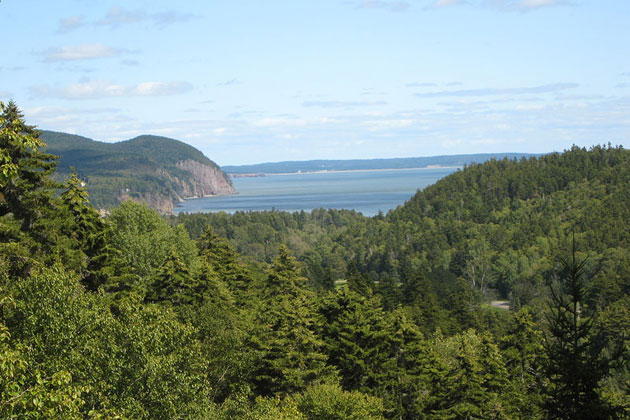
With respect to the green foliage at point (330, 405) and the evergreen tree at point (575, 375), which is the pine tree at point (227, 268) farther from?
the evergreen tree at point (575, 375)

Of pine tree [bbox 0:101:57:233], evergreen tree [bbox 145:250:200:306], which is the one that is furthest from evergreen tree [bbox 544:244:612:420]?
evergreen tree [bbox 145:250:200:306]

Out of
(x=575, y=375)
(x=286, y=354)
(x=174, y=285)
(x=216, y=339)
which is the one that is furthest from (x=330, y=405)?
(x=575, y=375)

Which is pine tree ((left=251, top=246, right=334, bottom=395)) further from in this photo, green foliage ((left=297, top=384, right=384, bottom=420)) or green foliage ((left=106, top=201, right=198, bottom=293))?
green foliage ((left=106, top=201, right=198, bottom=293))

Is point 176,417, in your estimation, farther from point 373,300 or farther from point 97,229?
point 373,300

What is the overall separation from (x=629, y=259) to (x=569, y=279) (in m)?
132

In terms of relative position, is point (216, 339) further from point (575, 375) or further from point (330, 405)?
point (575, 375)

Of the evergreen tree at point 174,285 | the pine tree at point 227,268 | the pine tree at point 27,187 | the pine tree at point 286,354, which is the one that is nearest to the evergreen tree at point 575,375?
the pine tree at point 286,354

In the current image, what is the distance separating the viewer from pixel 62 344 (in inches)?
683

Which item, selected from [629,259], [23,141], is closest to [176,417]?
[23,141]

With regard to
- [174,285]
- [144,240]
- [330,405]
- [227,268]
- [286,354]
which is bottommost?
[330,405]

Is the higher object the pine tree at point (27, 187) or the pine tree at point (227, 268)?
the pine tree at point (27, 187)

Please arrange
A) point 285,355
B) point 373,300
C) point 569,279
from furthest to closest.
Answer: point 373,300
point 285,355
point 569,279

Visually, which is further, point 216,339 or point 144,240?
point 144,240

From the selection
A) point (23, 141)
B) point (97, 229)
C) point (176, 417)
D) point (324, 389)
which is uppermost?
point (23, 141)
